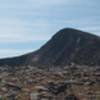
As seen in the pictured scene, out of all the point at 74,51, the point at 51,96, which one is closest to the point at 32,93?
the point at 51,96

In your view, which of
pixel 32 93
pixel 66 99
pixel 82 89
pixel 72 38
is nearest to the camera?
pixel 66 99

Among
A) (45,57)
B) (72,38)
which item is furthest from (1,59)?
(72,38)

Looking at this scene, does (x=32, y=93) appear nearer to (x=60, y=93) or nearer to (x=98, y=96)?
(x=60, y=93)

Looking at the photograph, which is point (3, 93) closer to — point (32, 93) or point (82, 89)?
point (32, 93)

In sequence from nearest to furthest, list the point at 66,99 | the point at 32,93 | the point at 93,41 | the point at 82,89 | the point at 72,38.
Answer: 1. the point at 66,99
2. the point at 32,93
3. the point at 82,89
4. the point at 93,41
5. the point at 72,38

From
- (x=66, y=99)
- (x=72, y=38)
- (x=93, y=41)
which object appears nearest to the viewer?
(x=66, y=99)

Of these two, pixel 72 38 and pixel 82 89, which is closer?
pixel 82 89
